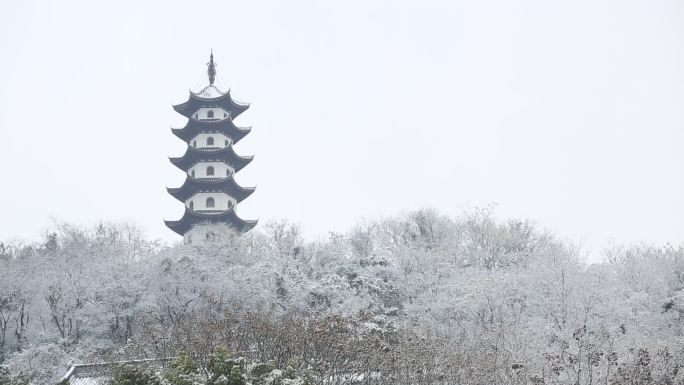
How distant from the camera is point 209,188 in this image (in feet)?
136

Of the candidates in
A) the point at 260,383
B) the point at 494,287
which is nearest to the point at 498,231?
the point at 494,287

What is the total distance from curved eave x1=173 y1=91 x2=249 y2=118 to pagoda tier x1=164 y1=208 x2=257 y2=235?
8175 mm

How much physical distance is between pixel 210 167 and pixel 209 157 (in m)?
0.70

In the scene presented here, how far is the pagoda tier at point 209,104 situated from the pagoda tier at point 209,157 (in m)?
3.44

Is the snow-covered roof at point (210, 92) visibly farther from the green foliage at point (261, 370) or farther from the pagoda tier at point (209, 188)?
the green foliage at point (261, 370)

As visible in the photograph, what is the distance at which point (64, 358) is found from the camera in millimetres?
22172

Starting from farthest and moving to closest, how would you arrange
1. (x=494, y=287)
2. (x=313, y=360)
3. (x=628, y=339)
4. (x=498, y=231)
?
(x=498, y=231), (x=494, y=287), (x=628, y=339), (x=313, y=360)

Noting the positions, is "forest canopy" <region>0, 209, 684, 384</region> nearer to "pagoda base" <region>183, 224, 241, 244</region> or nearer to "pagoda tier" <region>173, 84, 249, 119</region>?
"pagoda base" <region>183, 224, 241, 244</region>

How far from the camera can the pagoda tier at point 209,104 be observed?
144 feet

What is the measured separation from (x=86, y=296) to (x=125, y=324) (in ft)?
6.73

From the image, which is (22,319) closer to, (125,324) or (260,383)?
(125,324)

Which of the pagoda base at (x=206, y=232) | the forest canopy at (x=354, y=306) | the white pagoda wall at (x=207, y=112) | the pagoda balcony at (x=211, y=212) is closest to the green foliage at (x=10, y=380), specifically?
the forest canopy at (x=354, y=306)

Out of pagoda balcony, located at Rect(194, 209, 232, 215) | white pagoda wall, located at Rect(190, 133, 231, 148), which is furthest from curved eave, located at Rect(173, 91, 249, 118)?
pagoda balcony, located at Rect(194, 209, 232, 215)

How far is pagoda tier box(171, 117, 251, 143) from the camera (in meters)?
43.7
